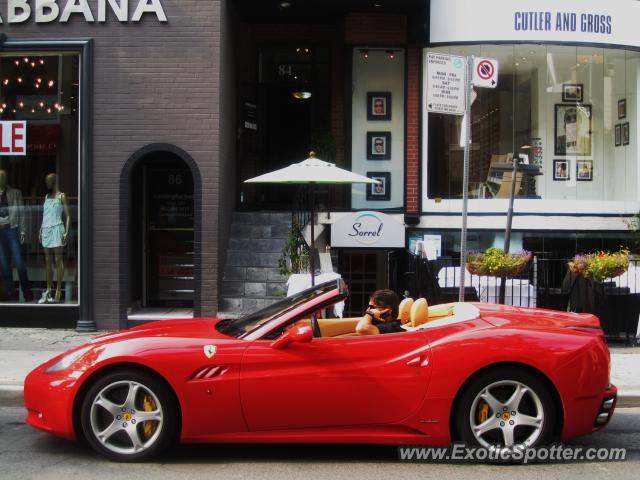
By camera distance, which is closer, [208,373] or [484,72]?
[208,373]

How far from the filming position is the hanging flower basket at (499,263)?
9766 millimetres

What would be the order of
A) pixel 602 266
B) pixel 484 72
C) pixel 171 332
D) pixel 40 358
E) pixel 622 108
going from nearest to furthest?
1. pixel 171 332
2. pixel 484 72
3. pixel 40 358
4. pixel 602 266
5. pixel 622 108

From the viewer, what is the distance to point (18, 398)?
24.7 feet

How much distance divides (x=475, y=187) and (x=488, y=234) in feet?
2.75

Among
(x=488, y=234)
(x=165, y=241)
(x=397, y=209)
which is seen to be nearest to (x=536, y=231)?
(x=488, y=234)

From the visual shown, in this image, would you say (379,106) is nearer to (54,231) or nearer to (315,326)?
(54,231)

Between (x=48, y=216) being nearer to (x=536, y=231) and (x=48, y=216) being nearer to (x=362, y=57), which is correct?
(x=362, y=57)

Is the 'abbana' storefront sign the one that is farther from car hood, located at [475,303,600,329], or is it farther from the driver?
the driver

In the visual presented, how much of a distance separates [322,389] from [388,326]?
925 mm

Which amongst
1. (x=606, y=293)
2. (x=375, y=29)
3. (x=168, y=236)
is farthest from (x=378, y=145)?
(x=606, y=293)

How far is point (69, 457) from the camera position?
5.69 metres

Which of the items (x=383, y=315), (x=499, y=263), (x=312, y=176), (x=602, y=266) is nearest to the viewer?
(x=383, y=315)

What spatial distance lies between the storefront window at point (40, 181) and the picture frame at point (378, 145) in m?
4.87

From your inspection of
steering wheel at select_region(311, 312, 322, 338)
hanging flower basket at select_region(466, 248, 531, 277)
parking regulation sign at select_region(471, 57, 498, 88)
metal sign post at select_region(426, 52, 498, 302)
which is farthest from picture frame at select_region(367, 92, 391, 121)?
steering wheel at select_region(311, 312, 322, 338)
